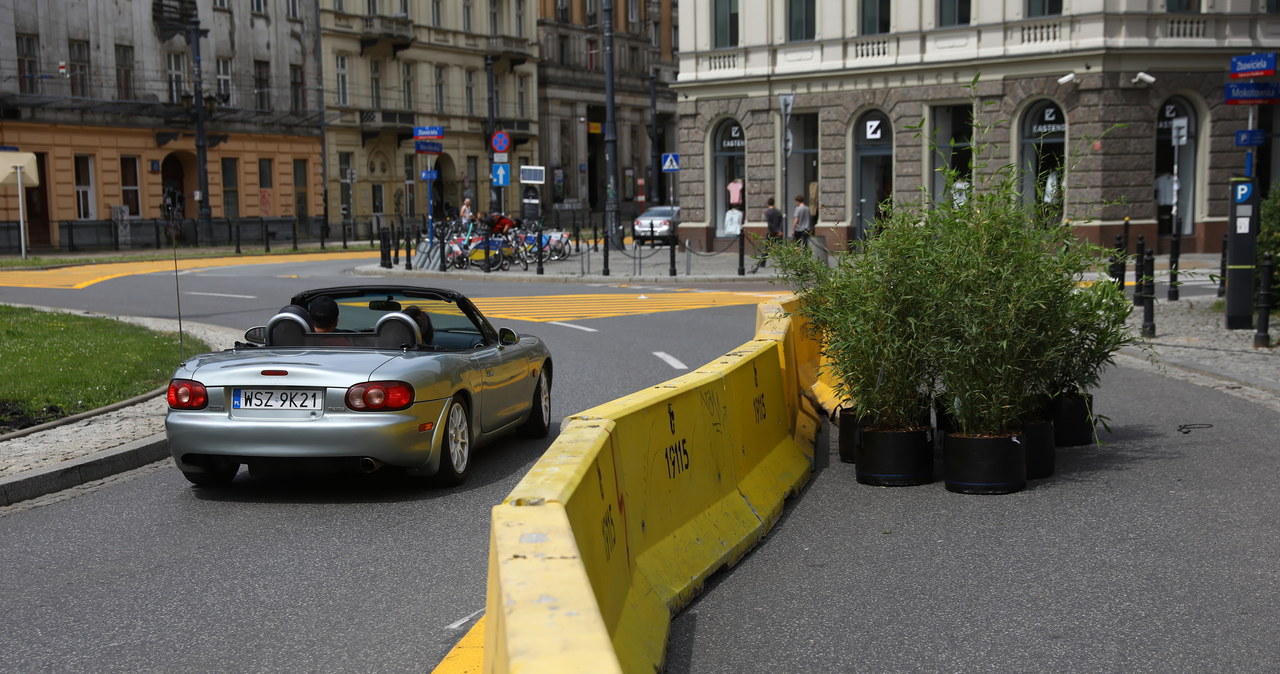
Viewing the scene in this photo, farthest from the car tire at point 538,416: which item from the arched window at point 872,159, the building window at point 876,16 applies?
the building window at point 876,16

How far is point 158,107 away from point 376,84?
15525 millimetres

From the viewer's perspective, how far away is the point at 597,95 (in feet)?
289

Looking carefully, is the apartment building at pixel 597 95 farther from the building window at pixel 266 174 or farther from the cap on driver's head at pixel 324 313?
the cap on driver's head at pixel 324 313

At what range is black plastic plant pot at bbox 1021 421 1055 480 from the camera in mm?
8492

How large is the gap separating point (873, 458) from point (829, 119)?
31882mm

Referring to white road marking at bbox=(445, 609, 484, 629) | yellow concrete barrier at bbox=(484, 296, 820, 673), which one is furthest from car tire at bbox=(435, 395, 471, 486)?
white road marking at bbox=(445, 609, 484, 629)

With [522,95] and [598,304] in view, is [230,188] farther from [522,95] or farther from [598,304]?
[598,304]

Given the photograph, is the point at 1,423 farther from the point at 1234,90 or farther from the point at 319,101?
the point at 319,101

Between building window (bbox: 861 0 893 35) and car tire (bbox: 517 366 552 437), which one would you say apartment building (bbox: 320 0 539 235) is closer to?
building window (bbox: 861 0 893 35)

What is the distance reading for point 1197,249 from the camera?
35344 mm

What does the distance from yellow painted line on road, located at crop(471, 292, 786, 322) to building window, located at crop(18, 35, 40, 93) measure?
32.5 meters

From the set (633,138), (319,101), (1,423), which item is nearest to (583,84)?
(633,138)

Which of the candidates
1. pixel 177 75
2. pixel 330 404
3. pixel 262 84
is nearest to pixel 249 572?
pixel 330 404

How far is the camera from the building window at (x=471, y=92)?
7475 centimetres
